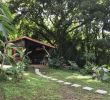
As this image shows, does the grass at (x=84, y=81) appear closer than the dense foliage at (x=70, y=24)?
Yes

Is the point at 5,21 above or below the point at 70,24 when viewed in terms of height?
below

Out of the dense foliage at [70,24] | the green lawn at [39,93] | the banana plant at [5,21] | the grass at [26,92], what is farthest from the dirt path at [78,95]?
the dense foliage at [70,24]

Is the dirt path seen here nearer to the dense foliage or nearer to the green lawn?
the green lawn

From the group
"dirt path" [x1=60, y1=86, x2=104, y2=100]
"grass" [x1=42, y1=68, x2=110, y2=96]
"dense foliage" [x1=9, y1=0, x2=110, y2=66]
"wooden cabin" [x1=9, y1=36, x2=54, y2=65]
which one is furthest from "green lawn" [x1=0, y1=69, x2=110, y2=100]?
"wooden cabin" [x1=9, y1=36, x2=54, y2=65]

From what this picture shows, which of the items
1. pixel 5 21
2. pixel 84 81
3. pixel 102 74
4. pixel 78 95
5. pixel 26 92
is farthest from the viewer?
pixel 102 74

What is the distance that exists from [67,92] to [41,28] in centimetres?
1803

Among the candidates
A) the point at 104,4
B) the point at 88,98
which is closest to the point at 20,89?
the point at 88,98

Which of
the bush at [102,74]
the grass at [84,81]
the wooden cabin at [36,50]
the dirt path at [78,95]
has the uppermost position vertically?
the wooden cabin at [36,50]

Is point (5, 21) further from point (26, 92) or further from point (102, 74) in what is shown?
point (102, 74)

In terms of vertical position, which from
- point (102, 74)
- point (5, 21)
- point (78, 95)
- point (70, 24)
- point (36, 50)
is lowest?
point (78, 95)

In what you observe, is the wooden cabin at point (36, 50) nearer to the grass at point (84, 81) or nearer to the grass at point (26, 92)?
the grass at point (84, 81)

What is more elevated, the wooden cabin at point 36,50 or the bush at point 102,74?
the wooden cabin at point 36,50

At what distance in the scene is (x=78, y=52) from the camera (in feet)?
80.4

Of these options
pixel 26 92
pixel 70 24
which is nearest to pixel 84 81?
pixel 26 92
